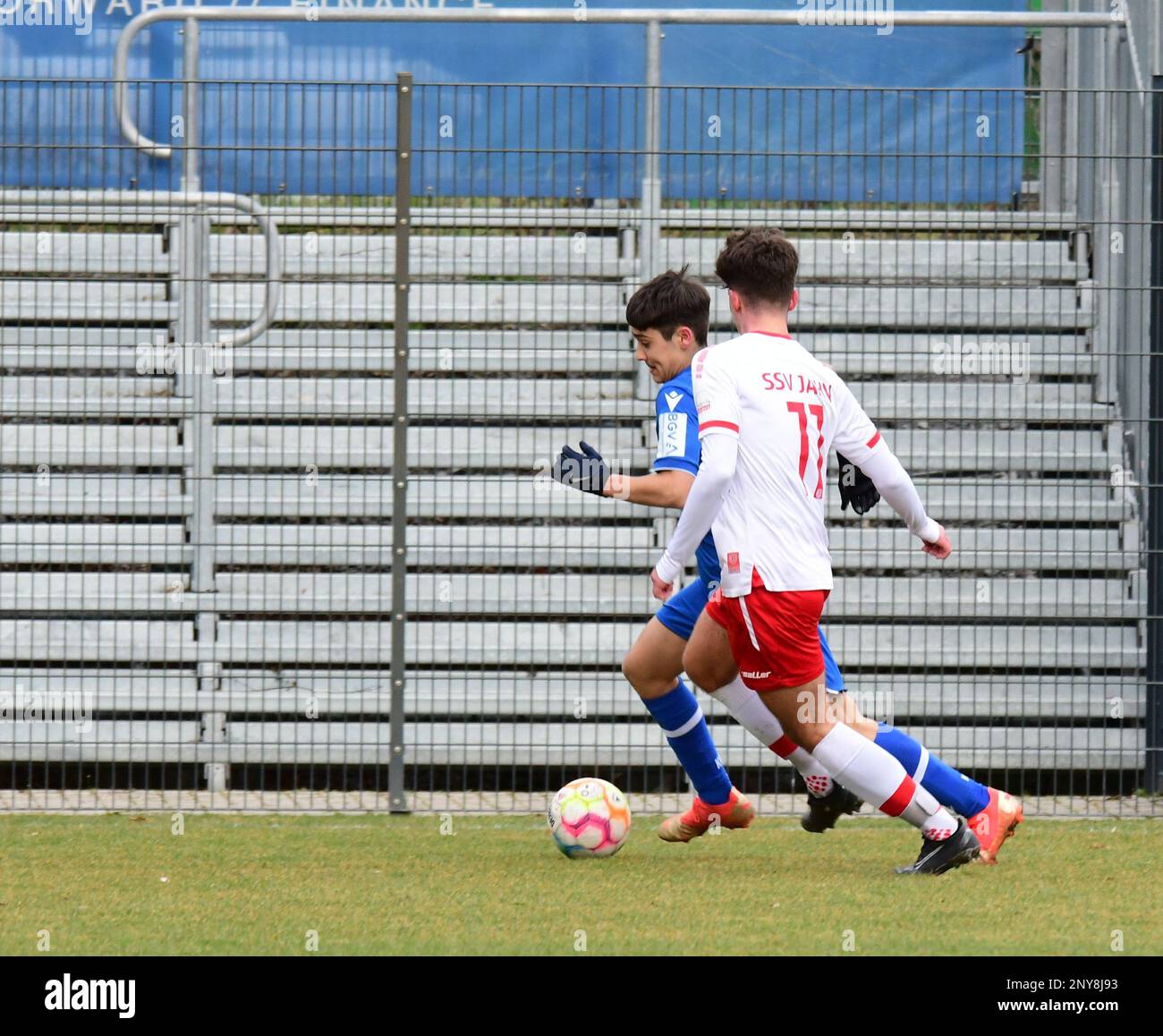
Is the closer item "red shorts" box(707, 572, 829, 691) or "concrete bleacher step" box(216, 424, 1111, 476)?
"red shorts" box(707, 572, 829, 691)

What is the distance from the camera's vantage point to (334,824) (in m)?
6.60

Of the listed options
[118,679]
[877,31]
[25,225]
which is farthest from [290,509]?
[877,31]

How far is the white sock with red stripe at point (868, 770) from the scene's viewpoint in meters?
4.96

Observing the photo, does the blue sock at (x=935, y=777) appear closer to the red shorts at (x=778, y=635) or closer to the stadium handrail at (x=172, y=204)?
→ the red shorts at (x=778, y=635)

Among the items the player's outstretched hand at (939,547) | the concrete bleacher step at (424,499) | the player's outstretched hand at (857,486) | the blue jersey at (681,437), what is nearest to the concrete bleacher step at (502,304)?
the concrete bleacher step at (424,499)

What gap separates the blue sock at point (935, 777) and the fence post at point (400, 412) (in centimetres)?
225

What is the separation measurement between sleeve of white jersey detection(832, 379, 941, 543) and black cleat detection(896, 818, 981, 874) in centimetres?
89

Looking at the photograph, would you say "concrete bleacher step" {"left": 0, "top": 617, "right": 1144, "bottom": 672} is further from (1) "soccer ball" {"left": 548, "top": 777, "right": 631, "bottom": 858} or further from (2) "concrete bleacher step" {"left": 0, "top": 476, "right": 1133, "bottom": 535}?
(1) "soccer ball" {"left": 548, "top": 777, "right": 631, "bottom": 858}

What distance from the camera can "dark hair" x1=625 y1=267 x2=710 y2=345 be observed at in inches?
220
